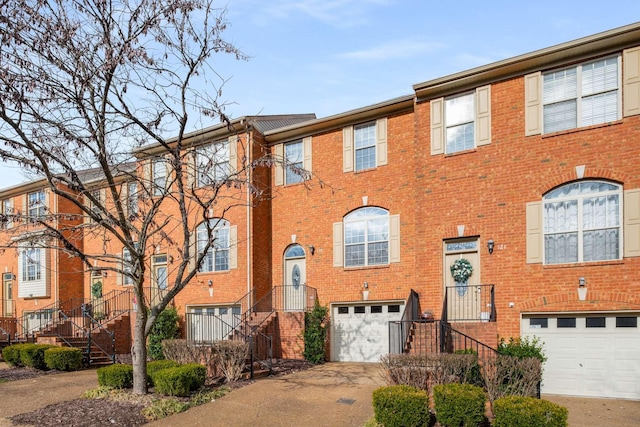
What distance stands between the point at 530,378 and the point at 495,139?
6267mm

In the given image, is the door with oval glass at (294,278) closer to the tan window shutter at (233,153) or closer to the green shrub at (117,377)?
the tan window shutter at (233,153)

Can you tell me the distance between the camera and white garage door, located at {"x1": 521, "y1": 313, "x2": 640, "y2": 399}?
Answer: 10617 millimetres

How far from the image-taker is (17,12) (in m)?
8.60

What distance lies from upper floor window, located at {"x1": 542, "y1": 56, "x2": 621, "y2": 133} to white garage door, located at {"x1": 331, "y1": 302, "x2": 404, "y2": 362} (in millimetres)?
6532

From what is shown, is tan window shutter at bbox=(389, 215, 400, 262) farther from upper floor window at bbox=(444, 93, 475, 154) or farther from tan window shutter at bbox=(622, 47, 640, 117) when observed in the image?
tan window shutter at bbox=(622, 47, 640, 117)

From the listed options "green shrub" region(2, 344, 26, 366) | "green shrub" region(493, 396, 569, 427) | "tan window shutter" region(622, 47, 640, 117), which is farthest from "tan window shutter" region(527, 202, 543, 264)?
"green shrub" region(2, 344, 26, 366)

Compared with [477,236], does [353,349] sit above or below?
below

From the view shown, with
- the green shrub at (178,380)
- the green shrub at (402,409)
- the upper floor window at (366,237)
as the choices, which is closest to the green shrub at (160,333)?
the green shrub at (178,380)

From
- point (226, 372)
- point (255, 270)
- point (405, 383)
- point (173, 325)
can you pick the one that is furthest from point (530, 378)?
point (173, 325)

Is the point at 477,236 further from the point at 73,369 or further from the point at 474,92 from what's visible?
the point at 73,369

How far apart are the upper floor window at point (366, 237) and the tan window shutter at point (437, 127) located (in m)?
2.63

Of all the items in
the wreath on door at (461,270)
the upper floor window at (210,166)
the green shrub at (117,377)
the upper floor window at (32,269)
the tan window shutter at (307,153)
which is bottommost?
the green shrub at (117,377)

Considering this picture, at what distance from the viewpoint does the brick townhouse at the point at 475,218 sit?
10.9 metres

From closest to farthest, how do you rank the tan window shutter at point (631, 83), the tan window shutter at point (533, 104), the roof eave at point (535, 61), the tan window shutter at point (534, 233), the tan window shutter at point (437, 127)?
the tan window shutter at point (631, 83) → the roof eave at point (535, 61) → the tan window shutter at point (534, 233) → the tan window shutter at point (533, 104) → the tan window shutter at point (437, 127)
